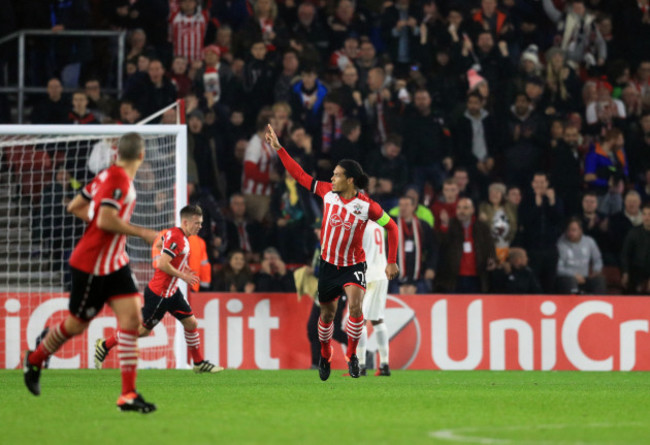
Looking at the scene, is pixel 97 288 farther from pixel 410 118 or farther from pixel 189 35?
pixel 189 35

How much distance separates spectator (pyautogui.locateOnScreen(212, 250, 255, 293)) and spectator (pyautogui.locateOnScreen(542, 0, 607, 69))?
7.26m

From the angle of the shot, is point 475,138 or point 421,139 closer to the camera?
point 421,139

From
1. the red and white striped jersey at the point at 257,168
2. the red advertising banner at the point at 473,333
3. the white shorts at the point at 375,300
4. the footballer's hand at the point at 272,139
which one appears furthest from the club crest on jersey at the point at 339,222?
the red and white striped jersey at the point at 257,168

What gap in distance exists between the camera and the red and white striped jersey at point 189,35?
18891 millimetres

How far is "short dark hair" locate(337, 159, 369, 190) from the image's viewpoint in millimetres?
11523

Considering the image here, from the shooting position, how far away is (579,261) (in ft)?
55.4

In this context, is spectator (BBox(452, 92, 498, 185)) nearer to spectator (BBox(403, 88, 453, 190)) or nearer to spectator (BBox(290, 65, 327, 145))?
spectator (BBox(403, 88, 453, 190))

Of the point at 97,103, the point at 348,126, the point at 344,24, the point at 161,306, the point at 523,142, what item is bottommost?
the point at 161,306

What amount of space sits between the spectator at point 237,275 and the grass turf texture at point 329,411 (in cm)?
368

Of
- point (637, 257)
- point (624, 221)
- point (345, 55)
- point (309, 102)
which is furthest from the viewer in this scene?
point (345, 55)

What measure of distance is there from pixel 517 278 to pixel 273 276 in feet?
11.5

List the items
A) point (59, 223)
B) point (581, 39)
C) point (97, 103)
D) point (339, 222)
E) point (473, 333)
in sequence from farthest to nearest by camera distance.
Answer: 1. point (581, 39)
2. point (97, 103)
3. point (59, 223)
4. point (473, 333)
5. point (339, 222)

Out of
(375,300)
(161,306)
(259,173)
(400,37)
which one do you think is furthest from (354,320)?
(400,37)

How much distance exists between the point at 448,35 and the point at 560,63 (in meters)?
1.88
